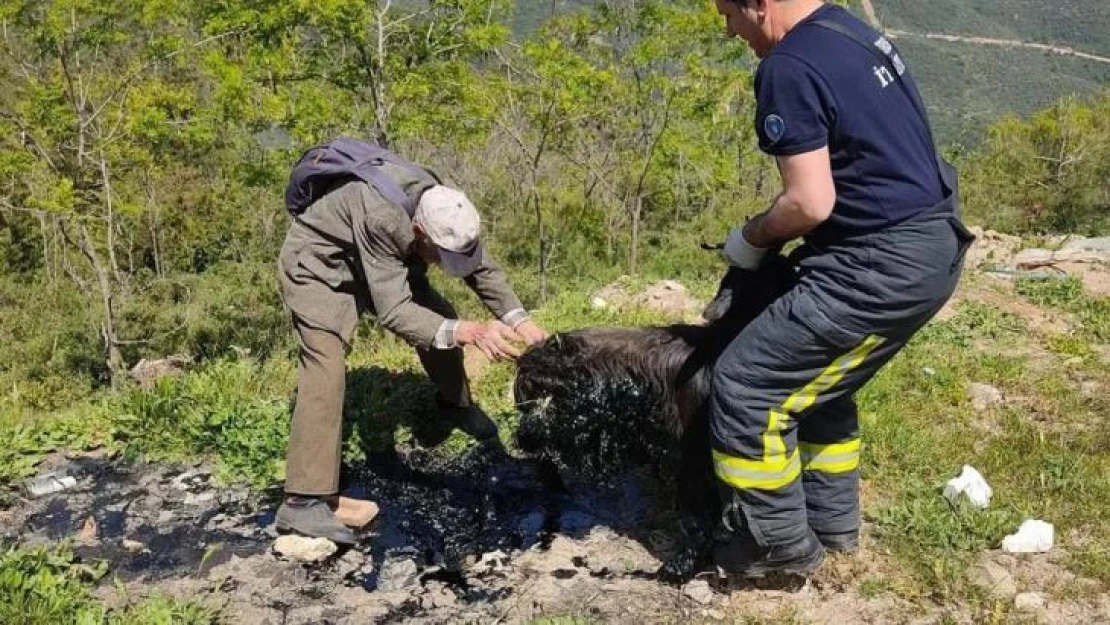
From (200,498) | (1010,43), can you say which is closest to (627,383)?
(200,498)

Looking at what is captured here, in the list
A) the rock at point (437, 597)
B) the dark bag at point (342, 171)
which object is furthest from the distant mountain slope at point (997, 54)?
the rock at point (437, 597)

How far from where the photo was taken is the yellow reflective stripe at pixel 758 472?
8.95 feet

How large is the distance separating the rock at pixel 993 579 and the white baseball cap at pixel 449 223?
2.22m

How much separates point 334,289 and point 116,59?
15.9 meters

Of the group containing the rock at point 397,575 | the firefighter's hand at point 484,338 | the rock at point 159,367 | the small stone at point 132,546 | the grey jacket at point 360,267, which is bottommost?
the rock at point 159,367

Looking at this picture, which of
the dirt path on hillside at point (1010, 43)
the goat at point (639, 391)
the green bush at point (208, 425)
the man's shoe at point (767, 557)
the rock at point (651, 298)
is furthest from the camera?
the dirt path on hillside at point (1010, 43)

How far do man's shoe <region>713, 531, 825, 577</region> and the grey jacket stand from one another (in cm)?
133

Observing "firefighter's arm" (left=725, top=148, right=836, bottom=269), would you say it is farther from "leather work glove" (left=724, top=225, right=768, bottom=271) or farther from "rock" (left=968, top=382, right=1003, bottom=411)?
"rock" (left=968, top=382, right=1003, bottom=411)

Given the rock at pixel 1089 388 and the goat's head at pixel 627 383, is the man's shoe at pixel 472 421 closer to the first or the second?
the goat's head at pixel 627 383

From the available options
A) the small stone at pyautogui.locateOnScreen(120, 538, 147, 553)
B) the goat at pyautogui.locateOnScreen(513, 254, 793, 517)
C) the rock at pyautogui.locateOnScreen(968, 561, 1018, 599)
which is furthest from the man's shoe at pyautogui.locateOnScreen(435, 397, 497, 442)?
the rock at pyautogui.locateOnScreen(968, 561, 1018, 599)

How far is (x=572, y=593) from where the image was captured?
10.1 feet

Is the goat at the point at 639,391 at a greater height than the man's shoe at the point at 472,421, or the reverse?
the goat at the point at 639,391

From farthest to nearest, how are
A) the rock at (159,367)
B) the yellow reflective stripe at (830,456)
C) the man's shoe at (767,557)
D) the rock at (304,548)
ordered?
1. the rock at (159,367)
2. the rock at (304,548)
3. the yellow reflective stripe at (830,456)
4. the man's shoe at (767,557)

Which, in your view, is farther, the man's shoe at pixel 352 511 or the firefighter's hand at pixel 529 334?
the man's shoe at pixel 352 511
